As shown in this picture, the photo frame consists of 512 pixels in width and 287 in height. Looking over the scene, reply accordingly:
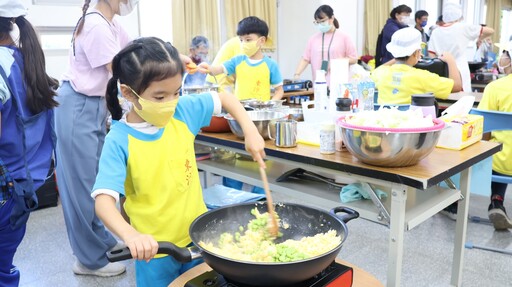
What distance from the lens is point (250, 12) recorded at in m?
5.79

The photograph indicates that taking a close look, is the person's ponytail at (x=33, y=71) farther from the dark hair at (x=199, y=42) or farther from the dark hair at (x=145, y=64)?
the dark hair at (x=199, y=42)

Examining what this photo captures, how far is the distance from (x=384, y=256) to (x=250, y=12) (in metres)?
4.04

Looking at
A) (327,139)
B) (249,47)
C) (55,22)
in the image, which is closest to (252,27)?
(249,47)

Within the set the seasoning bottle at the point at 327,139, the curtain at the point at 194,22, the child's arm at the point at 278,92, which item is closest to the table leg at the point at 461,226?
the seasoning bottle at the point at 327,139

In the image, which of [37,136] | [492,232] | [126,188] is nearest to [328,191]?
[126,188]

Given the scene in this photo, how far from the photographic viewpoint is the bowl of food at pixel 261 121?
1.91 meters

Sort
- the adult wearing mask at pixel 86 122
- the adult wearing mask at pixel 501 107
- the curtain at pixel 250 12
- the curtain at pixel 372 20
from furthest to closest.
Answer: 1. the curtain at pixel 372 20
2. the curtain at pixel 250 12
3. the adult wearing mask at pixel 501 107
4. the adult wearing mask at pixel 86 122

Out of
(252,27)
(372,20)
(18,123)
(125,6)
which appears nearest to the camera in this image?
(18,123)

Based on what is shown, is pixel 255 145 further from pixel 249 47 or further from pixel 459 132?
pixel 249 47

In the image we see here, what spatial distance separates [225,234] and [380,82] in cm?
223

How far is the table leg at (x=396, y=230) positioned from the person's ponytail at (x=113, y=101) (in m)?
0.93

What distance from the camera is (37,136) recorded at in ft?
5.37

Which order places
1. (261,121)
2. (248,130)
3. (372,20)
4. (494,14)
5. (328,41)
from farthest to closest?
(494,14) → (372,20) → (328,41) → (261,121) → (248,130)

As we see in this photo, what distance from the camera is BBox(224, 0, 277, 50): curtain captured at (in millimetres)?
5590
